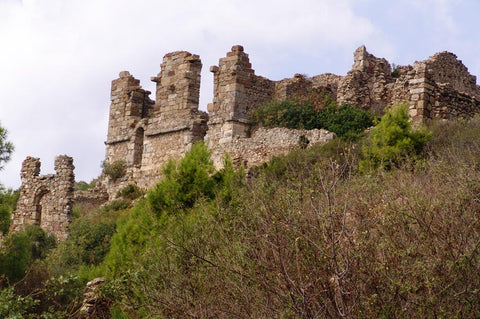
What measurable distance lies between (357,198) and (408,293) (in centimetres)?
272

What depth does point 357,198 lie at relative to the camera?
40.4ft

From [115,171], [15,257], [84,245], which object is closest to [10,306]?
[15,257]

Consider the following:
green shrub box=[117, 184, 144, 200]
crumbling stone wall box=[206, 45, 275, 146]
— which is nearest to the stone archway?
green shrub box=[117, 184, 144, 200]

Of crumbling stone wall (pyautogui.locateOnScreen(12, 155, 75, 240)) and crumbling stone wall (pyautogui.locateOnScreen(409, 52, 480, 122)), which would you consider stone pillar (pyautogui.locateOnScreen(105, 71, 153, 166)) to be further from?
crumbling stone wall (pyautogui.locateOnScreen(409, 52, 480, 122))

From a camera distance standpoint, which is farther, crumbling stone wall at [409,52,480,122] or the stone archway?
the stone archway

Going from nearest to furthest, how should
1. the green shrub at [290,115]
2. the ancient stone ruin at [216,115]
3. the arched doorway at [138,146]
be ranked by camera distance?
1. the ancient stone ruin at [216,115]
2. the green shrub at [290,115]
3. the arched doorway at [138,146]

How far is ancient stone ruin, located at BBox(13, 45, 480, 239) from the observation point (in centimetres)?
2406

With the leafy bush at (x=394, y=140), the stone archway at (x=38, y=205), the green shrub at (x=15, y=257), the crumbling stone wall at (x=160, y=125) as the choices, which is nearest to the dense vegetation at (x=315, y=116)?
the crumbling stone wall at (x=160, y=125)

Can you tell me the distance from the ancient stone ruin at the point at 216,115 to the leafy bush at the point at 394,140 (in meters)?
2.73

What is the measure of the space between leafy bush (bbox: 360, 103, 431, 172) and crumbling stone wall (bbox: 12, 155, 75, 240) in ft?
35.2

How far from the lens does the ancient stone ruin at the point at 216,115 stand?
2406 centimetres

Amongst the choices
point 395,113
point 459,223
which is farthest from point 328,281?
point 395,113

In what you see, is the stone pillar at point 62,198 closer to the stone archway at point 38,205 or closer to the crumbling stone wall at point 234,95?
the stone archway at point 38,205

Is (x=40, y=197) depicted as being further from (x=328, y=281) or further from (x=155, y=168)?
(x=328, y=281)
